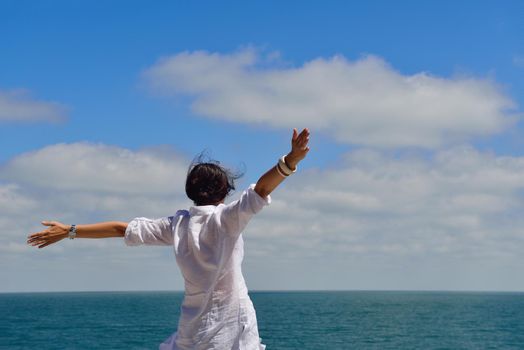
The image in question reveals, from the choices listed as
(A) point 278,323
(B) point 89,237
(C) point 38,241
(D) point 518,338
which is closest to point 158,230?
(B) point 89,237

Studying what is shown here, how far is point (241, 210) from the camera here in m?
3.75

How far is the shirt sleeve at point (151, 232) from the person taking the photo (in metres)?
4.26

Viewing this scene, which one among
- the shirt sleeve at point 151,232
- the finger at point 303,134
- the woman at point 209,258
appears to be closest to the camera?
the finger at point 303,134

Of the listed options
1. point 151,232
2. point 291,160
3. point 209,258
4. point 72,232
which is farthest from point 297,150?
point 72,232

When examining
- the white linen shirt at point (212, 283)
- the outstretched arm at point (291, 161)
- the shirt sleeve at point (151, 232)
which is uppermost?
the outstretched arm at point (291, 161)

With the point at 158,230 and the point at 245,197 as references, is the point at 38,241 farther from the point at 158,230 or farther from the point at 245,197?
the point at 245,197

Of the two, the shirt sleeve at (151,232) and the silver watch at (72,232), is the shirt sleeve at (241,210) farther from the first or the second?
the silver watch at (72,232)

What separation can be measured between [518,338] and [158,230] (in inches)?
3389

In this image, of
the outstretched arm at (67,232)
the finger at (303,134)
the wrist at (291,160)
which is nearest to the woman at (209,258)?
the outstretched arm at (67,232)

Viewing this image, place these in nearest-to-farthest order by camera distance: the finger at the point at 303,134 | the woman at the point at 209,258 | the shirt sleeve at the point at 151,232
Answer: the finger at the point at 303,134 < the woman at the point at 209,258 < the shirt sleeve at the point at 151,232

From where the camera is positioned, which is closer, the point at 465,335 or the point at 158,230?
the point at 158,230

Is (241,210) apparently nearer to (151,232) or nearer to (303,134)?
(303,134)

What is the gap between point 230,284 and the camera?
404cm

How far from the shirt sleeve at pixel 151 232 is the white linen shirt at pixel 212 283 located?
0.09 metres
